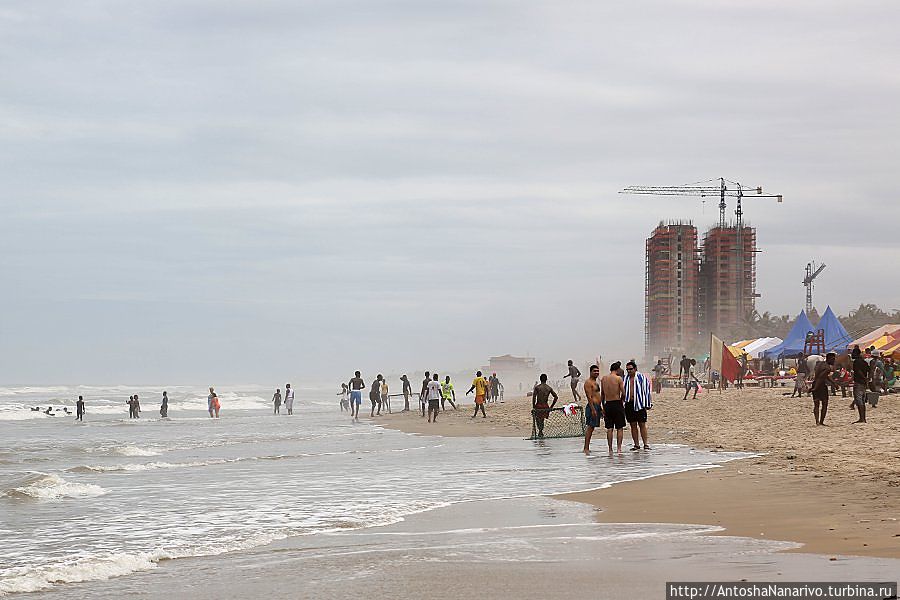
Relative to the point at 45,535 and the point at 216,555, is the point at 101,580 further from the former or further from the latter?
the point at 45,535

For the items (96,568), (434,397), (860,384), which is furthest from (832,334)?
(96,568)

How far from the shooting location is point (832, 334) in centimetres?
3816

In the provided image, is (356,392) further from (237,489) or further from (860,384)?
(237,489)

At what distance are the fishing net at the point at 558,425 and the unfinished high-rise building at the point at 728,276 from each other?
138 meters

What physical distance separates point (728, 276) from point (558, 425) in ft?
469

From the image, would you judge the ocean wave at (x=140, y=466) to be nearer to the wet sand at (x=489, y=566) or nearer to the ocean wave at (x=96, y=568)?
the ocean wave at (x=96, y=568)

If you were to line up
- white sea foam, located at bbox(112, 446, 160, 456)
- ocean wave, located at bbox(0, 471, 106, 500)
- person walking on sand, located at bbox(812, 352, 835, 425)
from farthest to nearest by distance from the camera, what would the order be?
white sea foam, located at bbox(112, 446, 160, 456) < person walking on sand, located at bbox(812, 352, 835, 425) < ocean wave, located at bbox(0, 471, 106, 500)

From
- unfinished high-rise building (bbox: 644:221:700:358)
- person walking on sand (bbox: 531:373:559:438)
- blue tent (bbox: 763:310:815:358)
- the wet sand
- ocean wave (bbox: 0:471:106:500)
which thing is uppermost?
unfinished high-rise building (bbox: 644:221:700:358)

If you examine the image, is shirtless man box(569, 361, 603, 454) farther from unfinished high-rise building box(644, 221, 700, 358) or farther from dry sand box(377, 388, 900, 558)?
unfinished high-rise building box(644, 221, 700, 358)

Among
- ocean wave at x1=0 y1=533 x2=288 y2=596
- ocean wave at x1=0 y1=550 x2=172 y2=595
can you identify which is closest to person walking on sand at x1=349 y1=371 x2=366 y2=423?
ocean wave at x1=0 y1=533 x2=288 y2=596

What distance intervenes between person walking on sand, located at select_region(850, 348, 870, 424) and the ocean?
4.83m

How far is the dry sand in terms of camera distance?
27.8 feet

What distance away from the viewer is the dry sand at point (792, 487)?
8480 millimetres

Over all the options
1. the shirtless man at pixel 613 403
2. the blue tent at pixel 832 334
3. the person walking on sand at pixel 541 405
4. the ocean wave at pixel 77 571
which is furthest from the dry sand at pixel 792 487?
the blue tent at pixel 832 334
